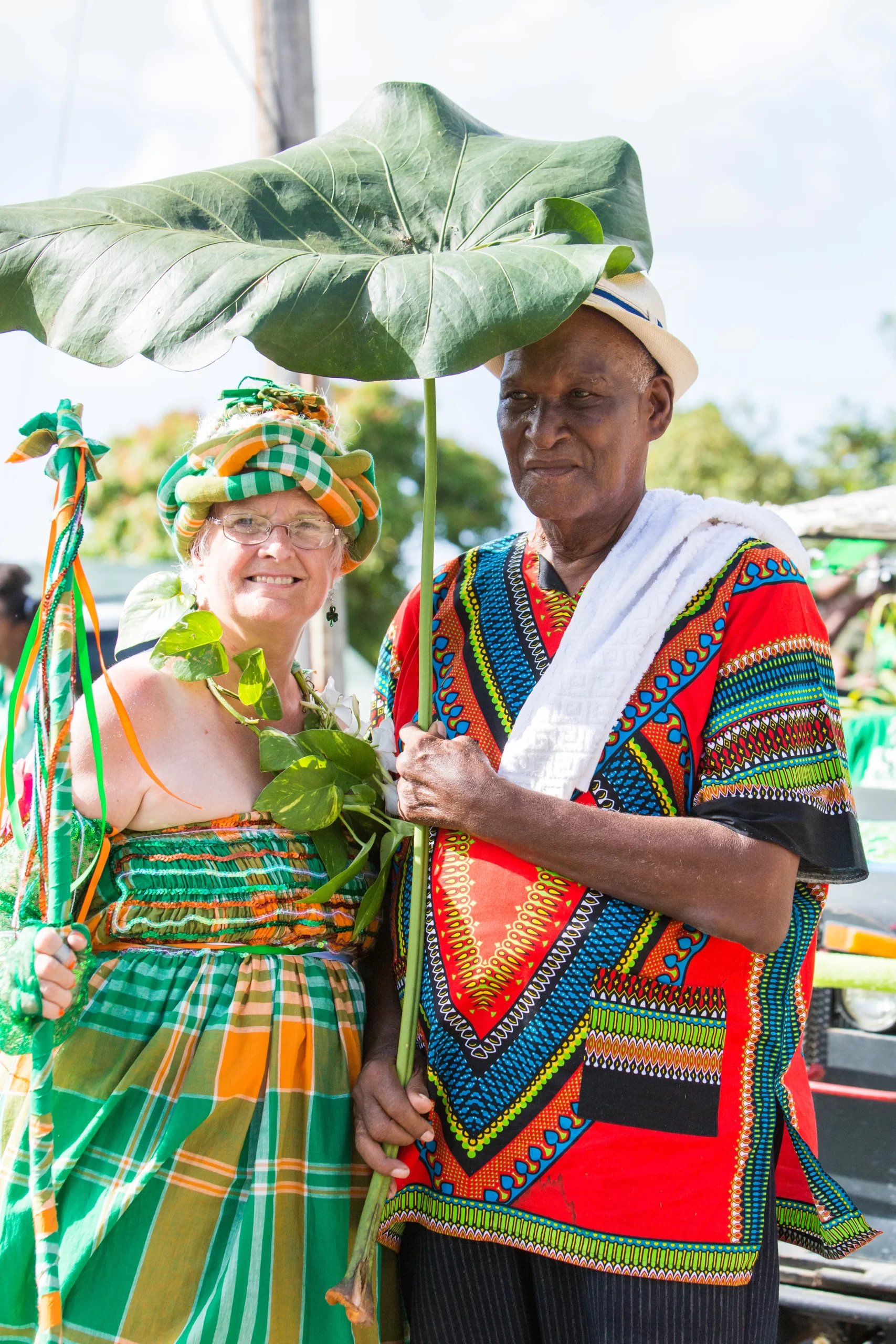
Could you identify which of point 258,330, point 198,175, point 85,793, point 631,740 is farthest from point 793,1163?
point 198,175

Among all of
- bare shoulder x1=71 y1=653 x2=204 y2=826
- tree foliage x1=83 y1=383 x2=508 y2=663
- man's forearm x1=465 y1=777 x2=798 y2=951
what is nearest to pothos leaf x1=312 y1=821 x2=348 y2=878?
bare shoulder x1=71 y1=653 x2=204 y2=826

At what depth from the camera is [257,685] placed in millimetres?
2236

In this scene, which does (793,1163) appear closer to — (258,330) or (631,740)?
(631,740)

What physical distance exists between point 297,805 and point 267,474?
2.09 ft

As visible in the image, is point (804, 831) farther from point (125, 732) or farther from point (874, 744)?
point (874, 744)

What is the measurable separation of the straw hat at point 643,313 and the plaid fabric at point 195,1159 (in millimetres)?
1268

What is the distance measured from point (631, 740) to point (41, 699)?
1.00m

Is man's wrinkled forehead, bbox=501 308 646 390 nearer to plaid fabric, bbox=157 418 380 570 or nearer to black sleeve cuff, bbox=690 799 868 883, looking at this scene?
plaid fabric, bbox=157 418 380 570

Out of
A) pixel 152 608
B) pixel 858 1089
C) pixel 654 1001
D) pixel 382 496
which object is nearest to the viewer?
pixel 654 1001

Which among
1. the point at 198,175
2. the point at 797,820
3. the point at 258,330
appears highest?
the point at 198,175

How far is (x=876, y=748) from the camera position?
517 centimetres

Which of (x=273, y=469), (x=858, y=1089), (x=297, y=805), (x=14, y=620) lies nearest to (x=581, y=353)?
(x=273, y=469)

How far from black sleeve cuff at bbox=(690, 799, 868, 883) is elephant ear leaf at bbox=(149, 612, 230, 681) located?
3.04 feet

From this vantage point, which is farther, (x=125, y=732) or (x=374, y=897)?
(x=374, y=897)
